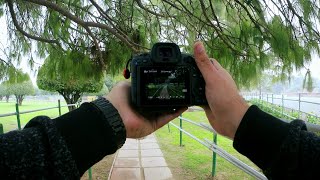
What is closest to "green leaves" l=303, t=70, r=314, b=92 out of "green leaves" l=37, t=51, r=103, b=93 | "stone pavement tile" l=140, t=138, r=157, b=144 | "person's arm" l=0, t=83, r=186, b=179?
"person's arm" l=0, t=83, r=186, b=179

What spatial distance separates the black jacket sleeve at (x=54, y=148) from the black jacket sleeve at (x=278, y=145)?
0.26 metres

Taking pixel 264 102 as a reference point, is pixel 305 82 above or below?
above

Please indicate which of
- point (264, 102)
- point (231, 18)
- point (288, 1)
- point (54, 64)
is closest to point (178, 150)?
point (54, 64)

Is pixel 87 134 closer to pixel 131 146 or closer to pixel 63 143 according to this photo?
pixel 63 143

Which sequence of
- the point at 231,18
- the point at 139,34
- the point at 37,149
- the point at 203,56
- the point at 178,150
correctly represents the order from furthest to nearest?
the point at 178,150, the point at 139,34, the point at 231,18, the point at 203,56, the point at 37,149

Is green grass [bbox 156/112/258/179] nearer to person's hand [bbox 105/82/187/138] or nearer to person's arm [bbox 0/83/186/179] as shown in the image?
person's hand [bbox 105/82/187/138]

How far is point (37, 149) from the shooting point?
19.9 inches

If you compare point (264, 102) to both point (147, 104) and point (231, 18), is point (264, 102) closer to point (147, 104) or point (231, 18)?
point (231, 18)

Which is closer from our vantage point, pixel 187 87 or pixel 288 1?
pixel 187 87

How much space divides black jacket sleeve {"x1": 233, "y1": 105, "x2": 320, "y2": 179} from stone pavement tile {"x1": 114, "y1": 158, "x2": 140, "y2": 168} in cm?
342

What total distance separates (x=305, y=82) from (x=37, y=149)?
5.18 ft

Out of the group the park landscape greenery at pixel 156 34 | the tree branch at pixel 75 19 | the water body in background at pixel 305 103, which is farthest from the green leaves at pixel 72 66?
the water body in background at pixel 305 103

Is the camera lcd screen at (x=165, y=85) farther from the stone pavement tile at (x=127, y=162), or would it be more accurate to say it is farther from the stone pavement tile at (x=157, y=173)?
the stone pavement tile at (x=127, y=162)

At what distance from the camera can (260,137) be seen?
58 cm
